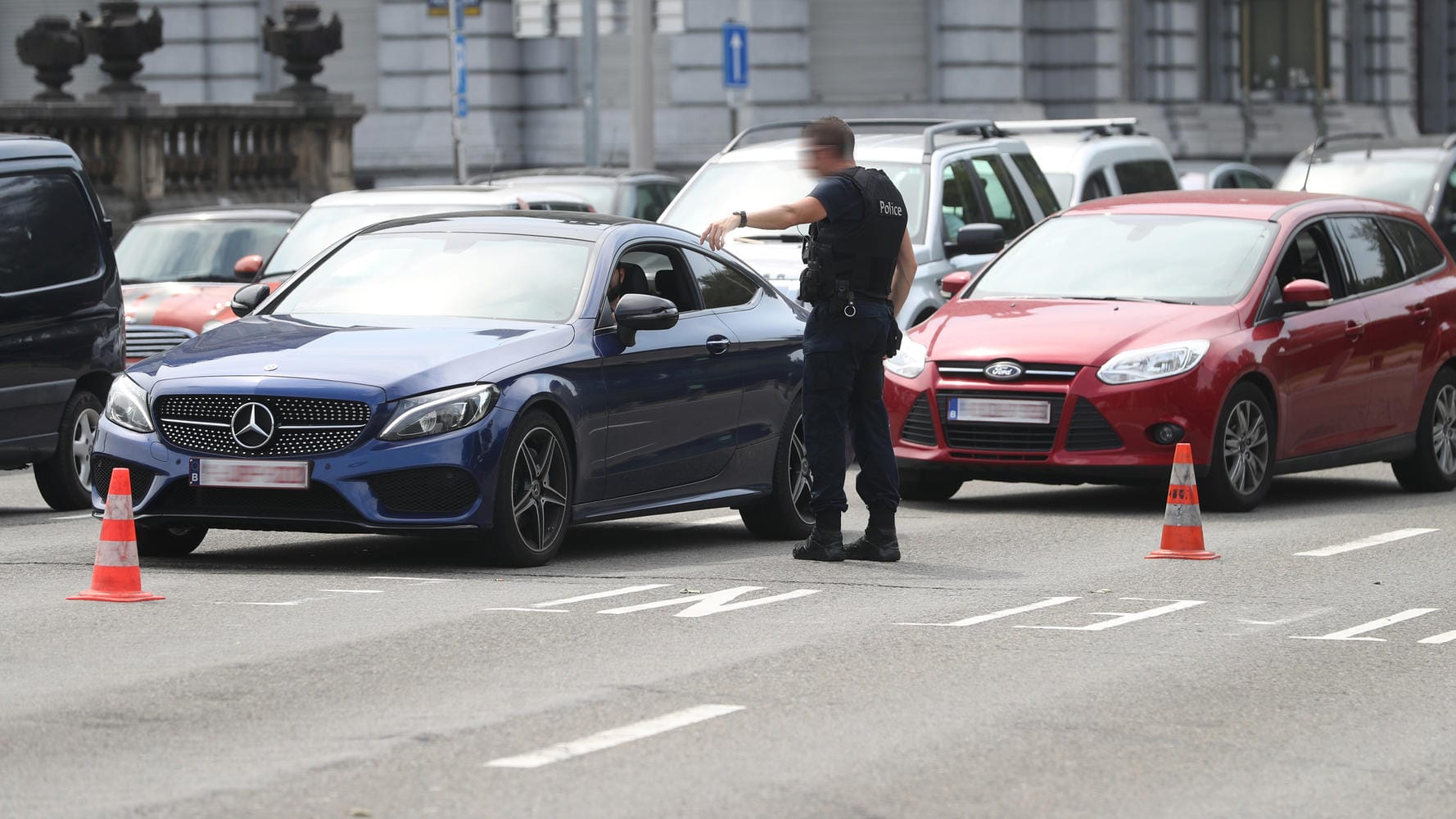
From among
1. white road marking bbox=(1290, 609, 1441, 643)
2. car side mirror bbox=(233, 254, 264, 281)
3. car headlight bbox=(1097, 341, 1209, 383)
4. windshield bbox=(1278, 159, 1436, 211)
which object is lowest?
white road marking bbox=(1290, 609, 1441, 643)

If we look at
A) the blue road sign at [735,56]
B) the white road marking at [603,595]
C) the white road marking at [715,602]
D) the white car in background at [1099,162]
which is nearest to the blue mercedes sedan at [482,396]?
the white road marking at [603,595]

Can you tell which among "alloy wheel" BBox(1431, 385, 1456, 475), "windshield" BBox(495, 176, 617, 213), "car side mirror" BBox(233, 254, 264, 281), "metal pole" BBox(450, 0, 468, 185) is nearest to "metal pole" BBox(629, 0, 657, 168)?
"metal pole" BBox(450, 0, 468, 185)

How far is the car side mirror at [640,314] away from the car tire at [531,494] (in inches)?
26.3

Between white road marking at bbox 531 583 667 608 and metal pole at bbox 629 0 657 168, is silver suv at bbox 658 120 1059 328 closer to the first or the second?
white road marking at bbox 531 583 667 608

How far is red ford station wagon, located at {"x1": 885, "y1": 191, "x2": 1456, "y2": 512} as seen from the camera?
1340 cm

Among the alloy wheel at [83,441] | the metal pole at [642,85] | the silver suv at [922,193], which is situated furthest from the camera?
the metal pole at [642,85]

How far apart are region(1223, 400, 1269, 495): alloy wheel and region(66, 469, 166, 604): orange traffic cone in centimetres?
598

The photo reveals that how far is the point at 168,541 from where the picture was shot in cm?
1127

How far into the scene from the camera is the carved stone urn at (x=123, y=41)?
1200 inches

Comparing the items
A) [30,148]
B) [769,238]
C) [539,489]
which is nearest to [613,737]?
[539,489]

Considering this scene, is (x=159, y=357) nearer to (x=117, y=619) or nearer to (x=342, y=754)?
(x=117, y=619)

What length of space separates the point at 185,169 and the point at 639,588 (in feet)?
68.8

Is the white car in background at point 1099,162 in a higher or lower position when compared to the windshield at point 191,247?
higher

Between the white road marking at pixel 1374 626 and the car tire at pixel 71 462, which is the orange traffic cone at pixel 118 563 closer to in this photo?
the white road marking at pixel 1374 626
